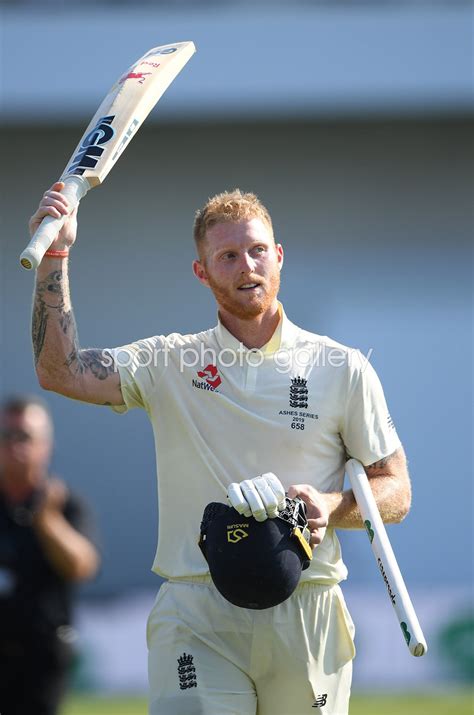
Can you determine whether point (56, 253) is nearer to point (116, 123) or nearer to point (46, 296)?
point (46, 296)

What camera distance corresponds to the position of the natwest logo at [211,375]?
3.58 m

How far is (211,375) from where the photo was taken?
11.8 feet

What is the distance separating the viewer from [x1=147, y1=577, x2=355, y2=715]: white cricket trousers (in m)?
3.35

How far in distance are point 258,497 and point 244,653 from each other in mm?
487

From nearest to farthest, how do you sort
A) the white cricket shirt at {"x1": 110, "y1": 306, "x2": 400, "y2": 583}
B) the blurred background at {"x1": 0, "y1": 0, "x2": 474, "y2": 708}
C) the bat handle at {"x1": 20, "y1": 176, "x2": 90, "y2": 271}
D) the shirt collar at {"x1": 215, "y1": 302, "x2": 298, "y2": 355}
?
the bat handle at {"x1": 20, "y1": 176, "x2": 90, "y2": 271} → the white cricket shirt at {"x1": 110, "y1": 306, "x2": 400, "y2": 583} → the shirt collar at {"x1": 215, "y1": 302, "x2": 298, "y2": 355} → the blurred background at {"x1": 0, "y1": 0, "x2": 474, "y2": 708}

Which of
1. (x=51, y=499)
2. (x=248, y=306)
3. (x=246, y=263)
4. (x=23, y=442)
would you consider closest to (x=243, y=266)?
(x=246, y=263)

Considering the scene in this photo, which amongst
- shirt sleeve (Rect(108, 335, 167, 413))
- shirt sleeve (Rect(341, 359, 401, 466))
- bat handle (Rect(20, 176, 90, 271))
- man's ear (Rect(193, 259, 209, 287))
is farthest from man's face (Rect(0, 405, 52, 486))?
shirt sleeve (Rect(341, 359, 401, 466))

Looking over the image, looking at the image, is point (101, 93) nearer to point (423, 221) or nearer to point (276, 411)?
point (423, 221)

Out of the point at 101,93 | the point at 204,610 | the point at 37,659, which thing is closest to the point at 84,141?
the point at 204,610

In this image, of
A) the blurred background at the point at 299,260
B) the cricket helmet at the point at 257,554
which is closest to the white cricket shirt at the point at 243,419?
the cricket helmet at the point at 257,554

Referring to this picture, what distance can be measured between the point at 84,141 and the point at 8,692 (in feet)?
7.35

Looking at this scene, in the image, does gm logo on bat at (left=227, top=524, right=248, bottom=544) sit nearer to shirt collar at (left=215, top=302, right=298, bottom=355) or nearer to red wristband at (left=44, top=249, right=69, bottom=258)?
shirt collar at (left=215, top=302, right=298, bottom=355)

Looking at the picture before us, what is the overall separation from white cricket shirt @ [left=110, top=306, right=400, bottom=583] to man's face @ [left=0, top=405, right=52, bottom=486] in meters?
1.31

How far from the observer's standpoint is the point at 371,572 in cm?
1079
